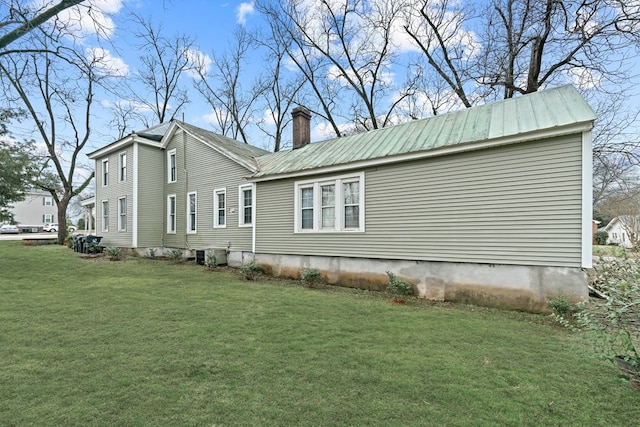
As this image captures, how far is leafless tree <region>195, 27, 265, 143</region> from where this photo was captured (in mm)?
28016

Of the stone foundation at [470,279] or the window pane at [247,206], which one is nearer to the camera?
the stone foundation at [470,279]

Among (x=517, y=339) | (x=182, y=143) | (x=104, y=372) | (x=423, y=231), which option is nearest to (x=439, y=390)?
(x=517, y=339)

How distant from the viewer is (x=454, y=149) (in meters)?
7.54

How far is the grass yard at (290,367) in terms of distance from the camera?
288 cm

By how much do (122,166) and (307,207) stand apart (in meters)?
11.6

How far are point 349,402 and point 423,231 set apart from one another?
5717 millimetres

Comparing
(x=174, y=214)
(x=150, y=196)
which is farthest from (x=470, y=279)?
(x=150, y=196)

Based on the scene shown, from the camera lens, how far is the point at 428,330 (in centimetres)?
538

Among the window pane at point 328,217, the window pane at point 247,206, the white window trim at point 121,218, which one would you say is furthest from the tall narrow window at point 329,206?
the white window trim at point 121,218

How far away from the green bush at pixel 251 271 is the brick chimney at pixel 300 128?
18.3ft

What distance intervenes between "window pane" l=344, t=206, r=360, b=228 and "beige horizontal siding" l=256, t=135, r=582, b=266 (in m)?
0.35

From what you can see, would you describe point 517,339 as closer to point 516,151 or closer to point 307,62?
point 516,151

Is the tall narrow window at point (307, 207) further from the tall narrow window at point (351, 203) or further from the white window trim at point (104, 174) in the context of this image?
the white window trim at point (104, 174)

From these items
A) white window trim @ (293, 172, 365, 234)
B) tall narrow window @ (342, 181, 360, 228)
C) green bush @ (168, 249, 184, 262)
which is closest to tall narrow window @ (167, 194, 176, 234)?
green bush @ (168, 249, 184, 262)
